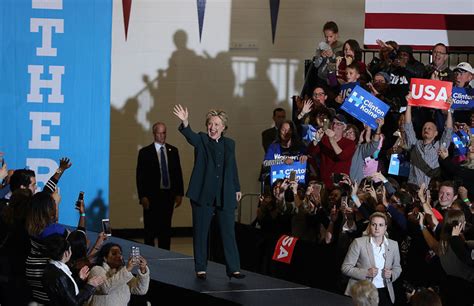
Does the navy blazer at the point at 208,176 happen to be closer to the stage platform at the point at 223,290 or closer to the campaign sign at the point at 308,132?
the stage platform at the point at 223,290

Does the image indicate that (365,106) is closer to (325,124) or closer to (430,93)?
(325,124)

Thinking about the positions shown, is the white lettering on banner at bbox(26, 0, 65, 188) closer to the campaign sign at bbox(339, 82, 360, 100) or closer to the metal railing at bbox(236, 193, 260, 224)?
the campaign sign at bbox(339, 82, 360, 100)

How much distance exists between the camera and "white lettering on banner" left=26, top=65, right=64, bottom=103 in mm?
11688

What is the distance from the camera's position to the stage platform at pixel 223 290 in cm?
1020

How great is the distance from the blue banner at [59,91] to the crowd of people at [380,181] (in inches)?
80.1

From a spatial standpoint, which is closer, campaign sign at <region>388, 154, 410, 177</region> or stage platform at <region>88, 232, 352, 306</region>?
stage platform at <region>88, 232, 352, 306</region>

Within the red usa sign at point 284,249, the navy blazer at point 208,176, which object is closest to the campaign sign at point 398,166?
the red usa sign at point 284,249

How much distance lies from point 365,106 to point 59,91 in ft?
11.2

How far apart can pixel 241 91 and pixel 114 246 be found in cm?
788

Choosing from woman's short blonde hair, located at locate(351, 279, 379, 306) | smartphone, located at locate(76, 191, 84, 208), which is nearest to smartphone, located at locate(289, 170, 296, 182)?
smartphone, located at locate(76, 191, 84, 208)

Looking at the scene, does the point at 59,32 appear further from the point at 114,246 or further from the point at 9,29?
the point at 114,246

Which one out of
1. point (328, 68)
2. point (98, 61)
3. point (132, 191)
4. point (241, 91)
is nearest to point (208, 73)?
point (241, 91)

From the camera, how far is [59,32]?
38.2 ft

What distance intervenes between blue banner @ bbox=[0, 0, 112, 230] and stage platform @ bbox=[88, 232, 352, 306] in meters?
1.07
